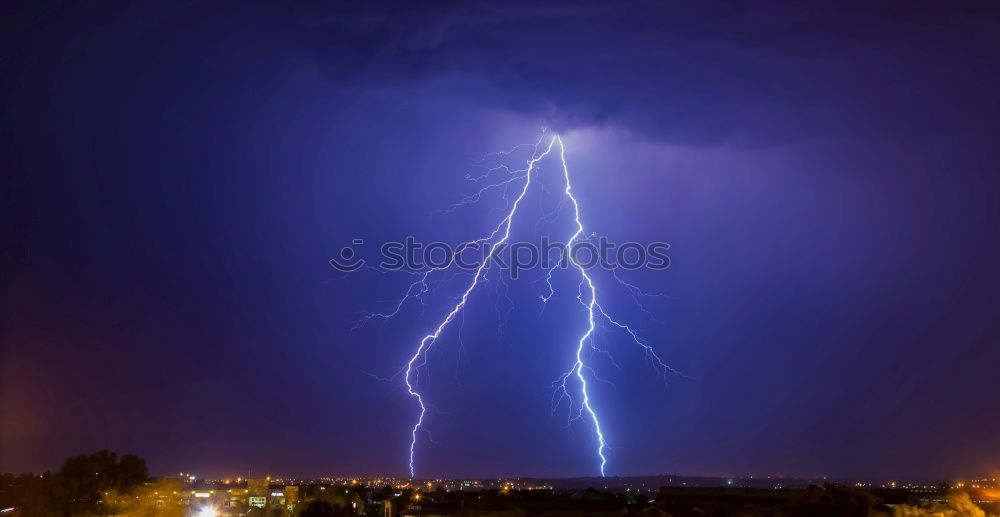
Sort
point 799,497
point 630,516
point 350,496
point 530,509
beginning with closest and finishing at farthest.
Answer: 1. point 799,497
2. point 630,516
3. point 530,509
4. point 350,496

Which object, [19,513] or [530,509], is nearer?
[530,509]

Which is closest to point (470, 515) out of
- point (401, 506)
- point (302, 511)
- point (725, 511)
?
point (725, 511)

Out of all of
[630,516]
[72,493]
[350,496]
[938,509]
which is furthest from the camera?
[350,496]

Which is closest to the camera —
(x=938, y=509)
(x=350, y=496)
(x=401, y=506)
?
(x=938, y=509)

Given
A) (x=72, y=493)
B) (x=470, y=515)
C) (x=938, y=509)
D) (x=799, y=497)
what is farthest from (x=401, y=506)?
(x=938, y=509)

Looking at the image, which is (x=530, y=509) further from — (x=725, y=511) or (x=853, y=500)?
(x=853, y=500)

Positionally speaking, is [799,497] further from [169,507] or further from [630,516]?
[169,507]
